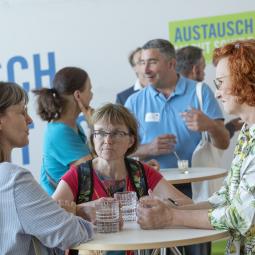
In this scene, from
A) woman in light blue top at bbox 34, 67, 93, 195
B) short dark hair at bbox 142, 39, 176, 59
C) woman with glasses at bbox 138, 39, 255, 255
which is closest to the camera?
woman with glasses at bbox 138, 39, 255, 255

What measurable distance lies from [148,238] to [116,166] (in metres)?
0.72

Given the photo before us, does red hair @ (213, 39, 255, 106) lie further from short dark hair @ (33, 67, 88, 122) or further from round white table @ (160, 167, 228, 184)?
short dark hair @ (33, 67, 88, 122)

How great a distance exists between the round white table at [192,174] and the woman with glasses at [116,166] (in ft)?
2.71

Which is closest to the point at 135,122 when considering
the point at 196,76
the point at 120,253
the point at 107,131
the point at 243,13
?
the point at 107,131

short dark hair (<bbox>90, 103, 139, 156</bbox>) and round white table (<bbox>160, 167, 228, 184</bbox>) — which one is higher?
short dark hair (<bbox>90, 103, 139, 156</bbox>)

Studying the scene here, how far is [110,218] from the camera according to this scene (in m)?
2.45

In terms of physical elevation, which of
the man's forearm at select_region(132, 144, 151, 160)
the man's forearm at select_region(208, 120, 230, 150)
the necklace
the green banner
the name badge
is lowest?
the necklace

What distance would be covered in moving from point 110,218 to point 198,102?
2.30 meters

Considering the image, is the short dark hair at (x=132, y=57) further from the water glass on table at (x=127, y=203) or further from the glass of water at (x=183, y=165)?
the water glass on table at (x=127, y=203)

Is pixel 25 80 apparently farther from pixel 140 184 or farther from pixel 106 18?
pixel 140 184

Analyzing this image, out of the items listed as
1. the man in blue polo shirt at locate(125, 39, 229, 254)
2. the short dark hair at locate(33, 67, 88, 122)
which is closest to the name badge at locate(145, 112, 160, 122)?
the man in blue polo shirt at locate(125, 39, 229, 254)

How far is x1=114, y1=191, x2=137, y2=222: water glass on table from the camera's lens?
2.67 m

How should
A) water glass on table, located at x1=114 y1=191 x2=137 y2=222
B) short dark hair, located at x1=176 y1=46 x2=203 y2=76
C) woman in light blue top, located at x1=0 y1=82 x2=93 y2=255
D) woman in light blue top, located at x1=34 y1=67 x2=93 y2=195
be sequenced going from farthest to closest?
1. short dark hair, located at x1=176 y1=46 x2=203 y2=76
2. woman in light blue top, located at x1=34 y1=67 x2=93 y2=195
3. water glass on table, located at x1=114 y1=191 x2=137 y2=222
4. woman in light blue top, located at x1=0 y1=82 x2=93 y2=255

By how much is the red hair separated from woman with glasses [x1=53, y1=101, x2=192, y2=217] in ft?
2.45
